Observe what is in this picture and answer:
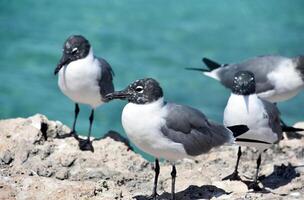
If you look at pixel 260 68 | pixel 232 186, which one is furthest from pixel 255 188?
pixel 260 68

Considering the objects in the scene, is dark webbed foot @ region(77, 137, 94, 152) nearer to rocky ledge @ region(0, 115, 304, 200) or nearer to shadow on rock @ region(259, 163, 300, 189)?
rocky ledge @ region(0, 115, 304, 200)

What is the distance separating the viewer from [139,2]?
14930mm

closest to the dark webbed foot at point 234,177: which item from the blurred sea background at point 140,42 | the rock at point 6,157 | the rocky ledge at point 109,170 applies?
the rocky ledge at point 109,170

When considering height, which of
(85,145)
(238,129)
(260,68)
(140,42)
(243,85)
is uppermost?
(140,42)

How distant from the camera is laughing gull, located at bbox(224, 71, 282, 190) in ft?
19.2

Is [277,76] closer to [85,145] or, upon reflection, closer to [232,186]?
[232,186]

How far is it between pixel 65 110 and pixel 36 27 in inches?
115

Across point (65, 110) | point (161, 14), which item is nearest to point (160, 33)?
A: point (161, 14)

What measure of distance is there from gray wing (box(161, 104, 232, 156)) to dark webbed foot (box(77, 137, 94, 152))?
1.38 m

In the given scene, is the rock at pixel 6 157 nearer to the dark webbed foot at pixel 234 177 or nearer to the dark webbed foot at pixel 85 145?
the dark webbed foot at pixel 85 145

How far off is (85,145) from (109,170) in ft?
1.84

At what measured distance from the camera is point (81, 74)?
6711 millimetres

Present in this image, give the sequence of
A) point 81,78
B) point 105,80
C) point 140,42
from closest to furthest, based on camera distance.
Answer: point 81,78, point 105,80, point 140,42

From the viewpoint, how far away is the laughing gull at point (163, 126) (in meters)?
5.30
